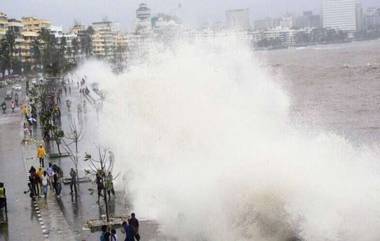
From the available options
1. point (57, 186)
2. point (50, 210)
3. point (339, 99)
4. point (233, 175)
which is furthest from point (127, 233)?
point (339, 99)

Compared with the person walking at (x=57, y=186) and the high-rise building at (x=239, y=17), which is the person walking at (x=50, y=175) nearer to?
the person walking at (x=57, y=186)

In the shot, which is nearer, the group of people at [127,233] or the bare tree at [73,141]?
the group of people at [127,233]

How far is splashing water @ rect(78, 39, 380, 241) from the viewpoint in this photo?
1560cm

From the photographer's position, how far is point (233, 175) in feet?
55.5

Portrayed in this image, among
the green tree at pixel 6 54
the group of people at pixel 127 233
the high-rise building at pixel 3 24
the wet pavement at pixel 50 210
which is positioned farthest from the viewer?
the high-rise building at pixel 3 24

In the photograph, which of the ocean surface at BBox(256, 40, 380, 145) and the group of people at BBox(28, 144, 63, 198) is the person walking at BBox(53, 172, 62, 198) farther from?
the ocean surface at BBox(256, 40, 380, 145)

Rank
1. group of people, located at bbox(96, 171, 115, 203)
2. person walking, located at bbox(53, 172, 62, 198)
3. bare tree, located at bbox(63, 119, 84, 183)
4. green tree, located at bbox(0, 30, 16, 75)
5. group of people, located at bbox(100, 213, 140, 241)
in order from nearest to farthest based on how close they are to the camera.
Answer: group of people, located at bbox(100, 213, 140, 241) < group of people, located at bbox(96, 171, 115, 203) < person walking, located at bbox(53, 172, 62, 198) < bare tree, located at bbox(63, 119, 84, 183) < green tree, located at bbox(0, 30, 16, 75)

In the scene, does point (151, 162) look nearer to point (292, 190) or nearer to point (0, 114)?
point (292, 190)

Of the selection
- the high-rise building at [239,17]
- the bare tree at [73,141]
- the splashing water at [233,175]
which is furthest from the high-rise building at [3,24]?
the splashing water at [233,175]

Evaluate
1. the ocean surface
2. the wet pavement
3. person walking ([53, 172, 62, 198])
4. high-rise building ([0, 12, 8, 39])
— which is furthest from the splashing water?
high-rise building ([0, 12, 8, 39])

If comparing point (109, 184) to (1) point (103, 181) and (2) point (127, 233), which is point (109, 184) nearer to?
(1) point (103, 181)

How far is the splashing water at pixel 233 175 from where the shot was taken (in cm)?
1560

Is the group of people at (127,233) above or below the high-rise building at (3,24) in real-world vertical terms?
below

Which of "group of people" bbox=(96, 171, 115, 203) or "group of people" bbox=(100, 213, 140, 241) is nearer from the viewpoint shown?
"group of people" bbox=(100, 213, 140, 241)
